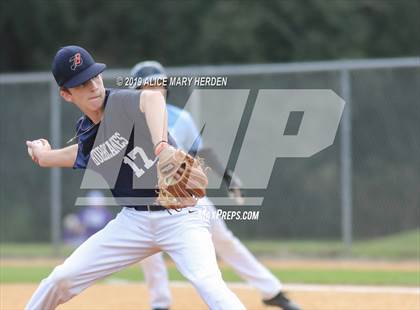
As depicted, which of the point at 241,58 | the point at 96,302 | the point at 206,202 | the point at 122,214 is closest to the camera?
the point at 122,214

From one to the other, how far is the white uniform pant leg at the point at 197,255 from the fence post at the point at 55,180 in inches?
347

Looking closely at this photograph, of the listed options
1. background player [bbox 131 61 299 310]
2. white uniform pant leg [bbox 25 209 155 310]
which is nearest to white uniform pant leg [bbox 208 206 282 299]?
background player [bbox 131 61 299 310]

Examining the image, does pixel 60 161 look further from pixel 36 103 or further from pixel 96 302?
pixel 36 103

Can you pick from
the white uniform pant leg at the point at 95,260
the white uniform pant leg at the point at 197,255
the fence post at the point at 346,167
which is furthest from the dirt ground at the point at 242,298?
the fence post at the point at 346,167

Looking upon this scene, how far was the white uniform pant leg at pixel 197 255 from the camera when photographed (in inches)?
201

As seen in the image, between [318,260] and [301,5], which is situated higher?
[301,5]

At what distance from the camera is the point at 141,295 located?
30.3 feet

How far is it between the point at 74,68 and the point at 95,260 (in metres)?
1.21

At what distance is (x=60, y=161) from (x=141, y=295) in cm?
360

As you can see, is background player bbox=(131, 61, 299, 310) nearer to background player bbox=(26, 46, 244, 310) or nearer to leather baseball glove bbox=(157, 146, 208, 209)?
background player bbox=(26, 46, 244, 310)

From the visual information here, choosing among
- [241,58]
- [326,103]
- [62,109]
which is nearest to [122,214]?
[326,103]

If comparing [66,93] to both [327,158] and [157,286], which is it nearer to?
[157,286]

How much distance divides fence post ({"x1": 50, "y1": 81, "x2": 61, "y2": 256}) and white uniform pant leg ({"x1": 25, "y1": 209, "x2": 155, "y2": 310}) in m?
8.60

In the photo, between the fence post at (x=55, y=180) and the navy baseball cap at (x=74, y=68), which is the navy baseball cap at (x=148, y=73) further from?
the fence post at (x=55, y=180)
